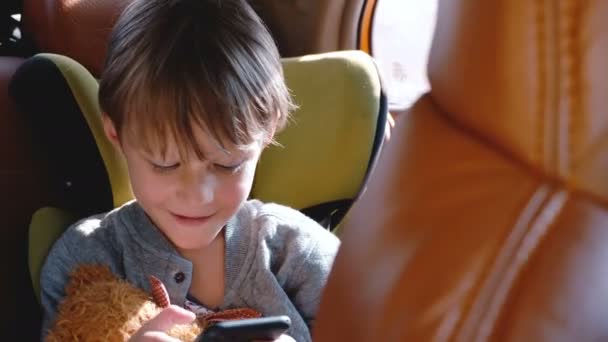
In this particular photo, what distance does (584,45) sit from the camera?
Answer: 0.56 m

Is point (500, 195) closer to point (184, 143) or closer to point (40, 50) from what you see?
point (184, 143)

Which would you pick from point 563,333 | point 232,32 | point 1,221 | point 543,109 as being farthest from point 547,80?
point 1,221

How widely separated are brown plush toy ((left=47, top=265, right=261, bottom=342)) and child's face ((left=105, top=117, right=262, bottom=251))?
3.4 inches

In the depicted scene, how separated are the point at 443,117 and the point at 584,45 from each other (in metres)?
0.14

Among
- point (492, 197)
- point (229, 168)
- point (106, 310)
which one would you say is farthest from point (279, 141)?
point (492, 197)

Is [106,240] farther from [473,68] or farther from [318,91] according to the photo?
[473,68]

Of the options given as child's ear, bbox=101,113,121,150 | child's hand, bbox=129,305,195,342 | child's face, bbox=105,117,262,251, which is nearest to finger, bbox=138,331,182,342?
child's hand, bbox=129,305,195,342

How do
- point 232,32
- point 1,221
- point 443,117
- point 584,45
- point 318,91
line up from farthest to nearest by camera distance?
point 318,91
point 1,221
point 232,32
point 443,117
point 584,45

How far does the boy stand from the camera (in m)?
1.07

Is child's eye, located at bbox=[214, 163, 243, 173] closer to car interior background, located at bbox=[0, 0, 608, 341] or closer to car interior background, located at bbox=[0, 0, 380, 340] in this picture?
car interior background, located at bbox=[0, 0, 380, 340]

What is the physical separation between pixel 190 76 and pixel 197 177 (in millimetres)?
123

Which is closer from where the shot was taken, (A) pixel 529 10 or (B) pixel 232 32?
(A) pixel 529 10

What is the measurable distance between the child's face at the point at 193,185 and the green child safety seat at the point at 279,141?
15 cm

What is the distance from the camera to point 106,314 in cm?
109
